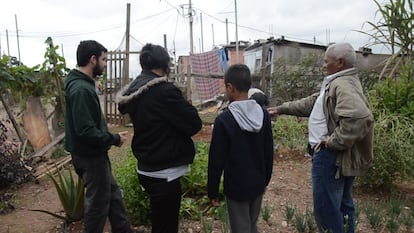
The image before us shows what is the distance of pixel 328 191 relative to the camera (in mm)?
2658

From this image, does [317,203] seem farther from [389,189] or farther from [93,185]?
[389,189]

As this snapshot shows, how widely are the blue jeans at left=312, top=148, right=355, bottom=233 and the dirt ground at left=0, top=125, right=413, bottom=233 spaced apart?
2.27ft

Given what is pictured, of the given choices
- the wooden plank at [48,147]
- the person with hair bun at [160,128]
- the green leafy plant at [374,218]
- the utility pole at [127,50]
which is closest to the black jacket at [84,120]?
the person with hair bun at [160,128]

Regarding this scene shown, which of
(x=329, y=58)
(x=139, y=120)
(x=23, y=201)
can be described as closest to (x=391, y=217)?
(x=329, y=58)

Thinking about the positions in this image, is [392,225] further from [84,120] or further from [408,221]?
[84,120]

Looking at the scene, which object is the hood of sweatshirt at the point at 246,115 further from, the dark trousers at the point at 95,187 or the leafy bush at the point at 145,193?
Result: the leafy bush at the point at 145,193

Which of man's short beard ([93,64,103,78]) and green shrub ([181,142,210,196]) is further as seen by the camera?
green shrub ([181,142,210,196])

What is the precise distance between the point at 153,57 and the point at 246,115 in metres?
0.70

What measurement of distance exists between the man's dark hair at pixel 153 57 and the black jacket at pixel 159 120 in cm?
5

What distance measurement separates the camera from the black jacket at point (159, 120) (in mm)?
2395

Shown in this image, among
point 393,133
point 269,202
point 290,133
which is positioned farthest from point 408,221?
point 290,133

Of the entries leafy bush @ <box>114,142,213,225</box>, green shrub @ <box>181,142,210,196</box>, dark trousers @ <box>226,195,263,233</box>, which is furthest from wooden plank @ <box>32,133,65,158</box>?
dark trousers @ <box>226,195,263,233</box>

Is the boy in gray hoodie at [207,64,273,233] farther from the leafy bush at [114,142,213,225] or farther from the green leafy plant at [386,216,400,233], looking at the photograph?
the green leafy plant at [386,216,400,233]

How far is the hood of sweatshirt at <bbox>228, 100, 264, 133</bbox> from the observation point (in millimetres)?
2338
